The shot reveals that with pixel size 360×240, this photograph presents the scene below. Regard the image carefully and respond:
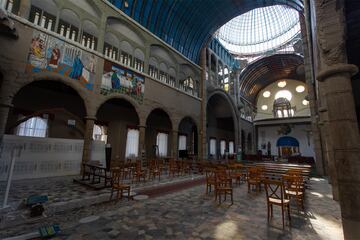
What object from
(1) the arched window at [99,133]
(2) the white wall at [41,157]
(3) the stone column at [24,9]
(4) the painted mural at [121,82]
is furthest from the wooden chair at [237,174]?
(3) the stone column at [24,9]

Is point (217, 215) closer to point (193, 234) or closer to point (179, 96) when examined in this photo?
point (193, 234)

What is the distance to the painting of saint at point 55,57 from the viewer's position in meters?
7.45

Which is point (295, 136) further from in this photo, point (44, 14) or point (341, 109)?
point (44, 14)

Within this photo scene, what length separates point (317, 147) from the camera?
1156cm

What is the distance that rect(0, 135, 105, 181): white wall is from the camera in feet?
21.7

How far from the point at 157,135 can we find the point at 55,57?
9.29m

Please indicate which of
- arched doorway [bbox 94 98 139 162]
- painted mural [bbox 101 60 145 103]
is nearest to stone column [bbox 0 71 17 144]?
painted mural [bbox 101 60 145 103]

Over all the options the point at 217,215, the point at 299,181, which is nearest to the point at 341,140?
the point at 299,181

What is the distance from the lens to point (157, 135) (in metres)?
15.1

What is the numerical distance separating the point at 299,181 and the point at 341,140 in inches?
93.3

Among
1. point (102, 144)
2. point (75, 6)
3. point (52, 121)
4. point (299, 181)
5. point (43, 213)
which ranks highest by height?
point (75, 6)

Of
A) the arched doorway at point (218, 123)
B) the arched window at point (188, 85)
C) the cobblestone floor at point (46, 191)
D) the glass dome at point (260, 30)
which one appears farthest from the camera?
the glass dome at point (260, 30)

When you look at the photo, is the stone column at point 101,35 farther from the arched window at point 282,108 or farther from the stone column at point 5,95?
the arched window at point 282,108

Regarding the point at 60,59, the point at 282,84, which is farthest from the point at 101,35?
the point at 282,84
